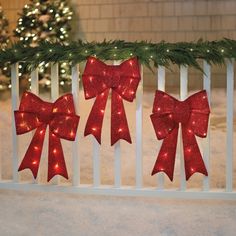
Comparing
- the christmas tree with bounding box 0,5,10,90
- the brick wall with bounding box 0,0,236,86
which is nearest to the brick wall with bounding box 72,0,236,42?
the brick wall with bounding box 0,0,236,86

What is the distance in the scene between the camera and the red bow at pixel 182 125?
251 cm

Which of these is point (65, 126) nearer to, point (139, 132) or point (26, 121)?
point (26, 121)

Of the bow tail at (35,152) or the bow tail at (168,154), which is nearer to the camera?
the bow tail at (168,154)

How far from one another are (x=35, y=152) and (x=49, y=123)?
0.19 metres

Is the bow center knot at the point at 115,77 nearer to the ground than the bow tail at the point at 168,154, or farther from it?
farther from it

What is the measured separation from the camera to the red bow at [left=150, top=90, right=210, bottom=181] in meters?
2.51

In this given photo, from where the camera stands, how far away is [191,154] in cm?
255

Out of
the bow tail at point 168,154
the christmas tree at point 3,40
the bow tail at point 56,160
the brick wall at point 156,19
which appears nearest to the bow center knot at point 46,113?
the bow tail at point 56,160

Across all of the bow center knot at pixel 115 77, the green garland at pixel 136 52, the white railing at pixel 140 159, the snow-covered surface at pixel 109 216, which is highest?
the green garland at pixel 136 52

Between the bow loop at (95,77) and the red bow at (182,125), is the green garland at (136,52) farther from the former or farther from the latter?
the red bow at (182,125)

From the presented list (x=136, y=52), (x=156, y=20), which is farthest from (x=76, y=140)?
(x=156, y=20)

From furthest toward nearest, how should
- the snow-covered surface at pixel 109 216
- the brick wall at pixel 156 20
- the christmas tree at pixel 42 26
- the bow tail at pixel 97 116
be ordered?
the brick wall at pixel 156 20
the christmas tree at pixel 42 26
the bow tail at pixel 97 116
the snow-covered surface at pixel 109 216

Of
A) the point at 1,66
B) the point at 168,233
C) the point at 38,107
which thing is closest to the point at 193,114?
the point at 168,233

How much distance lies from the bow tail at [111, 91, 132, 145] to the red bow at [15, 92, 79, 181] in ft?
0.66
